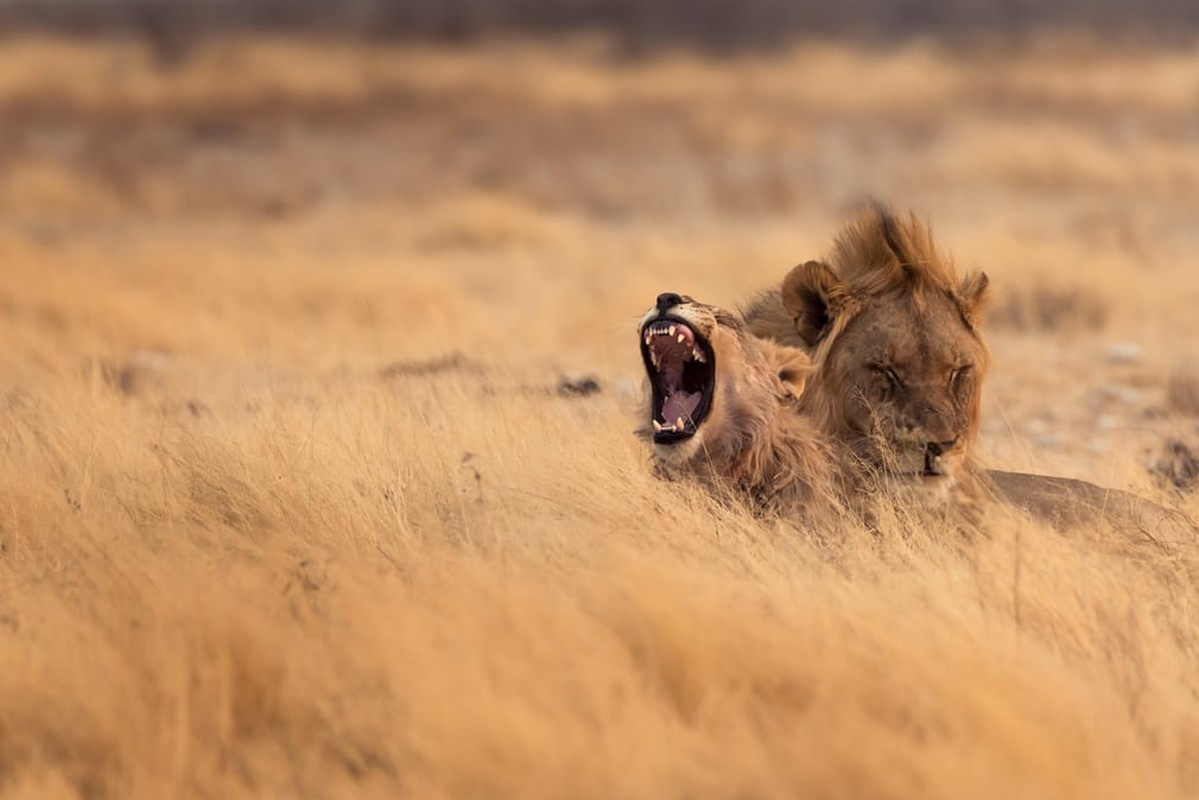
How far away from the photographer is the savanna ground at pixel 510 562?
13.7 feet

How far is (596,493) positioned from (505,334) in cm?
660

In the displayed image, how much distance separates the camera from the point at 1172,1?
139 ft

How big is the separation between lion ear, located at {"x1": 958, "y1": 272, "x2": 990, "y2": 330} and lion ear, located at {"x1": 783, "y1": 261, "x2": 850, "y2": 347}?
0.37 m

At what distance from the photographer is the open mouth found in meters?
5.59

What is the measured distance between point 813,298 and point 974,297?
1.66 ft

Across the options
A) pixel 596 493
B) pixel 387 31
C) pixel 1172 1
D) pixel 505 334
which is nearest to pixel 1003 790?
pixel 596 493

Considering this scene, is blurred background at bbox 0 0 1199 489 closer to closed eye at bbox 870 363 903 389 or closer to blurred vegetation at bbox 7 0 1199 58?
blurred vegetation at bbox 7 0 1199 58

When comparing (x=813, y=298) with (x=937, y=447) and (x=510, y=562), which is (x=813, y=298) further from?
(x=510, y=562)

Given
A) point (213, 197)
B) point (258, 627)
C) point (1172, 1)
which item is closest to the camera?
point (258, 627)

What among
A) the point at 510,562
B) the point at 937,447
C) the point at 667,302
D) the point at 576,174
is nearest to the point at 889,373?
the point at 937,447

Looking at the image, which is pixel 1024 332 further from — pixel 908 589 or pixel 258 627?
pixel 258 627

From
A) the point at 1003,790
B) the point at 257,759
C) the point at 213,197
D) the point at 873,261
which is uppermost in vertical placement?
the point at 873,261

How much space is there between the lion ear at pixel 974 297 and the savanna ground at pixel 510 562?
2.37 ft

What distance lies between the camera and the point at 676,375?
5.83m
